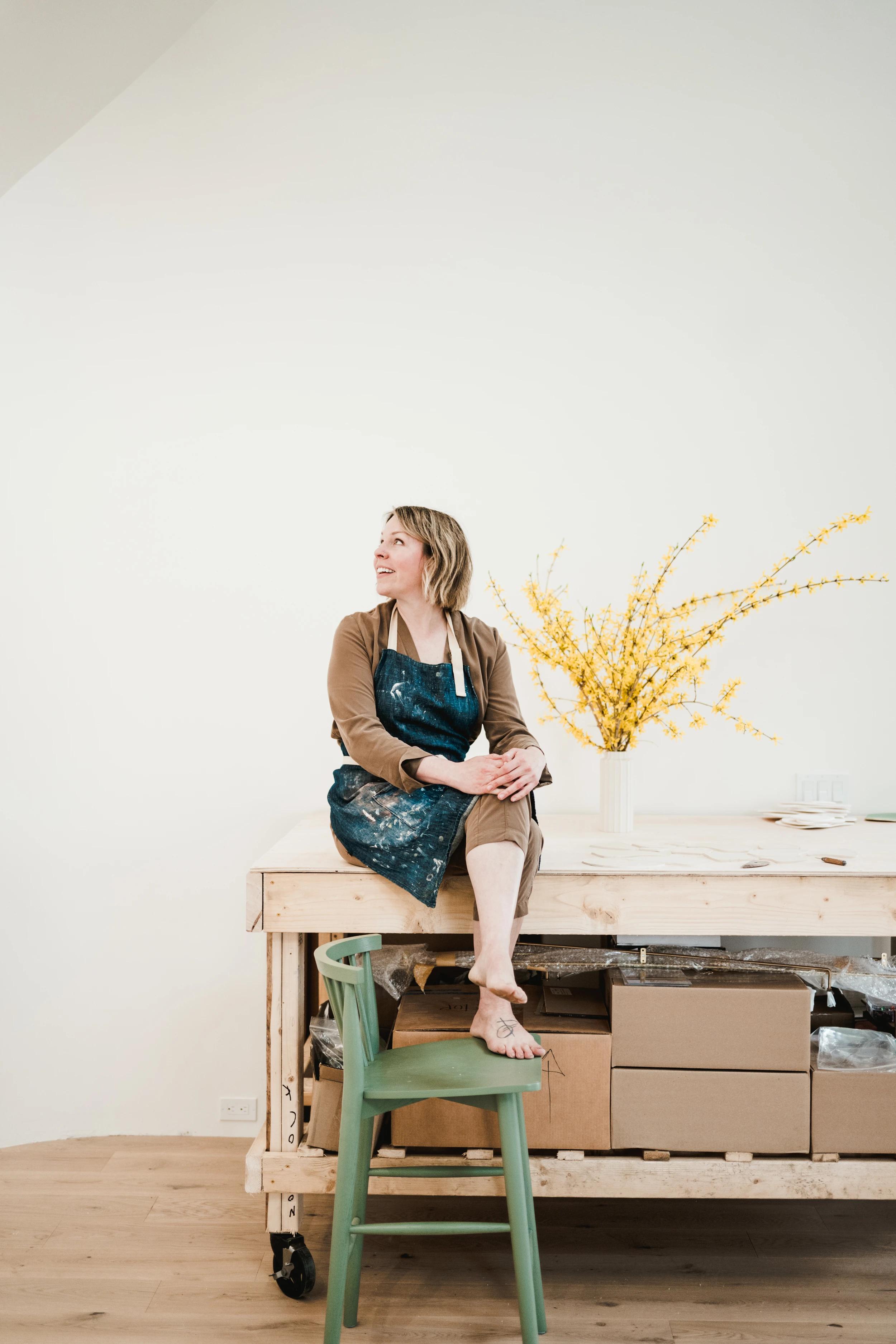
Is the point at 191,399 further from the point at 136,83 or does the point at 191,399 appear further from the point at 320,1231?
the point at 320,1231

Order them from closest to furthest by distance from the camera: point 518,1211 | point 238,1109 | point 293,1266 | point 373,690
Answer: point 518,1211, point 293,1266, point 373,690, point 238,1109

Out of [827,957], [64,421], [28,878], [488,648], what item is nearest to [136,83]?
[64,421]

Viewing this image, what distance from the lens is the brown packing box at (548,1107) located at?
170 cm

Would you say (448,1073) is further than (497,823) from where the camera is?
No

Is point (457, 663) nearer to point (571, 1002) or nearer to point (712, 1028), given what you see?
point (571, 1002)

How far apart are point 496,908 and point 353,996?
0.91ft

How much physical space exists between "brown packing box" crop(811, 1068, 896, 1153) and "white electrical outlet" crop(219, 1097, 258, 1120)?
1.27 m

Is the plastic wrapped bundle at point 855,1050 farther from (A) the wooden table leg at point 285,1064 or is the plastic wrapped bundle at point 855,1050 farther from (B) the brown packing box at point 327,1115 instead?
(A) the wooden table leg at point 285,1064

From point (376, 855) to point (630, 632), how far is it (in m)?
0.82

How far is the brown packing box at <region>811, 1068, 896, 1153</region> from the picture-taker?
1693 millimetres

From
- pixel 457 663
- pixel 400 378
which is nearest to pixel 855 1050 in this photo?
pixel 457 663

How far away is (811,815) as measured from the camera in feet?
7.20

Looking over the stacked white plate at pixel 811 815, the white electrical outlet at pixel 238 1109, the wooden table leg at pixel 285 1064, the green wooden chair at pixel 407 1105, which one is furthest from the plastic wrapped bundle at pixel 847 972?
the white electrical outlet at pixel 238 1109

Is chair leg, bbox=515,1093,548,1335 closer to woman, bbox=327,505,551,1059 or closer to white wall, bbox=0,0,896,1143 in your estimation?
woman, bbox=327,505,551,1059
